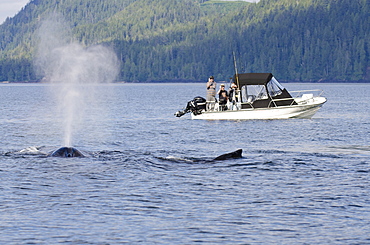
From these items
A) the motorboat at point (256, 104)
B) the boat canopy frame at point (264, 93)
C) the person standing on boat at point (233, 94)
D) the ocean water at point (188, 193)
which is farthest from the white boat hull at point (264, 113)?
the ocean water at point (188, 193)

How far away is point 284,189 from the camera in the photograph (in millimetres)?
19469

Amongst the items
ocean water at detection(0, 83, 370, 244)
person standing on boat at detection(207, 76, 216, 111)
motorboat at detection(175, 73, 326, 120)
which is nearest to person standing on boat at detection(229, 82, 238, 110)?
motorboat at detection(175, 73, 326, 120)

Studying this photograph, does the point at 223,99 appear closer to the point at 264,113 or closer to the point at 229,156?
the point at 264,113

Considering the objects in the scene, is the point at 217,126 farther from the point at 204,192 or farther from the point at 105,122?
the point at 204,192

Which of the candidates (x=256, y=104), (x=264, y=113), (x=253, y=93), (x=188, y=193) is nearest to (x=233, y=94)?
(x=253, y=93)

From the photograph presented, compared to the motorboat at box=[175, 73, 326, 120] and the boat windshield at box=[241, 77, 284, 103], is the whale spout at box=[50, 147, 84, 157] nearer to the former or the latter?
the motorboat at box=[175, 73, 326, 120]

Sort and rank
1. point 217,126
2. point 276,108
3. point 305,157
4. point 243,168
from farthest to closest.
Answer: point 276,108 < point 217,126 < point 305,157 < point 243,168

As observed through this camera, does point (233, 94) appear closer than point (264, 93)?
No

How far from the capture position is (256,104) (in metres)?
48.0

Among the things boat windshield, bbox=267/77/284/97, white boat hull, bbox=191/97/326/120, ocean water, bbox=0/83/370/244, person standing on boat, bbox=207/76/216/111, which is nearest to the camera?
ocean water, bbox=0/83/370/244

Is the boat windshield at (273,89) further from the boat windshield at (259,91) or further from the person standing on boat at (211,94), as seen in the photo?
the person standing on boat at (211,94)

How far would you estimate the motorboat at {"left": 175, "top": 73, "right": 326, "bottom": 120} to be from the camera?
155ft

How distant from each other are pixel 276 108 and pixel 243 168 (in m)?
24.3

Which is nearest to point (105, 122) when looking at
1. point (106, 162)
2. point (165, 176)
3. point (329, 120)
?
point (329, 120)
